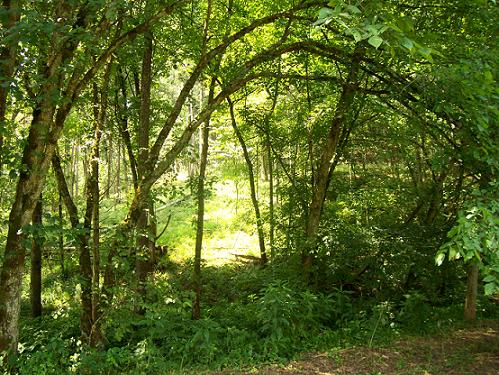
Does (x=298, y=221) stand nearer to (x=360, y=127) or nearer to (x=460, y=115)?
(x=360, y=127)

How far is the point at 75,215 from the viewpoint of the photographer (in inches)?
248

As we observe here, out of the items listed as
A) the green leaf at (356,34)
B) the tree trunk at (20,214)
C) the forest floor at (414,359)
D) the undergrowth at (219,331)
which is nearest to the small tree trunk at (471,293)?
the undergrowth at (219,331)

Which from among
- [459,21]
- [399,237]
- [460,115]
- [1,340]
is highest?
[459,21]

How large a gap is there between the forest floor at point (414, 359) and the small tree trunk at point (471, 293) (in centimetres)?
51

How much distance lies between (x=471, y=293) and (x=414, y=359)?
1920mm

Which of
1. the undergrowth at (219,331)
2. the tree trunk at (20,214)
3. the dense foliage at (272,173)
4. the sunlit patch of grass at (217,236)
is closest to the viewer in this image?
the dense foliage at (272,173)

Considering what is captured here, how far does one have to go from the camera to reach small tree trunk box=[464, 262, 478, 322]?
6715 millimetres

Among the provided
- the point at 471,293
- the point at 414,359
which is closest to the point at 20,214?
the point at 414,359

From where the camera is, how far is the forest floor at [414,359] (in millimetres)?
5340

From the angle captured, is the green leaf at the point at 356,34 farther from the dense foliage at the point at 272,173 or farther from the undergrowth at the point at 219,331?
the undergrowth at the point at 219,331

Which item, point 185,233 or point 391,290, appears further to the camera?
point 185,233

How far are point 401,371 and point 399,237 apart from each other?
282cm

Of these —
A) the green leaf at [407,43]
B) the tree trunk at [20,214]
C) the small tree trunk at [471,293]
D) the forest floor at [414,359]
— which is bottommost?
the forest floor at [414,359]

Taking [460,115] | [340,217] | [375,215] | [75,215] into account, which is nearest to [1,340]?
[75,215]
